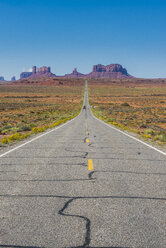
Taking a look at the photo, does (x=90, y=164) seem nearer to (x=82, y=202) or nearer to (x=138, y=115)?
(x=82, y=202)

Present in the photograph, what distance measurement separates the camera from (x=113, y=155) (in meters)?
8.88

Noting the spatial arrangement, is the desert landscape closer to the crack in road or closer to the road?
the road

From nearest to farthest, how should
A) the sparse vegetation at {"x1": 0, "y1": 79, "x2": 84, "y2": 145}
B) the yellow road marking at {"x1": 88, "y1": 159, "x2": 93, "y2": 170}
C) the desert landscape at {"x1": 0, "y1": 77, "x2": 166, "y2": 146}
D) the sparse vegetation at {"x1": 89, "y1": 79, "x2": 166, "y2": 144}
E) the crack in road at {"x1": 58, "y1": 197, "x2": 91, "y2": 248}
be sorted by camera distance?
the crack in road at {"x1": 58, "y1": 197, "x2": 91, "y2": 248}
the yellow road marking at {"x1": 88, "y1": 159, "x2": 93, "y2": 170}
the desert landscape at {"x1": 0, "y1": 77, "x2": 166, "y2": 146}
the sparse vegetation at {"x1": 0, "y1": 79, "x2": 84, "y2": 145}
the sparse vegetation at {"x1": 89, "y1": 79, "x2": 166, "y2": 144}

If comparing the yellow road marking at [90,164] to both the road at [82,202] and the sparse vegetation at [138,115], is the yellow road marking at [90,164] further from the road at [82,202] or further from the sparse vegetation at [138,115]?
the sparse vegetation at [138,115]

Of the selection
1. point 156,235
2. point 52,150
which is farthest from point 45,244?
point 52,150

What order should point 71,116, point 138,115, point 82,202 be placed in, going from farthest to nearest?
point 71,116
point 138,115
point 82,202

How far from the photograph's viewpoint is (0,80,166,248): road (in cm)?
330

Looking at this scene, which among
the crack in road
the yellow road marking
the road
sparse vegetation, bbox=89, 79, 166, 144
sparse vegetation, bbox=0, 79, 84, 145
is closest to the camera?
the crack in road

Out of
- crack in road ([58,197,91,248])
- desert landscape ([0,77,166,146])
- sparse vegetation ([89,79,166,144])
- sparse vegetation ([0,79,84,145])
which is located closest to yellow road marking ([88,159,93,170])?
crack in road ([58,197,91,248])

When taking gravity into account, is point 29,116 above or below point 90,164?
below

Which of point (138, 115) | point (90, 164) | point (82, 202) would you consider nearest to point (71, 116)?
point (138, 115)

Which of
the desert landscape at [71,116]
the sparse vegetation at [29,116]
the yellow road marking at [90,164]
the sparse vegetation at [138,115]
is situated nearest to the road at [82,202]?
the yellow road marking at [90,164]

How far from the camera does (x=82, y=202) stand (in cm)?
452

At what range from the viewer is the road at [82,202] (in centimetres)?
330
